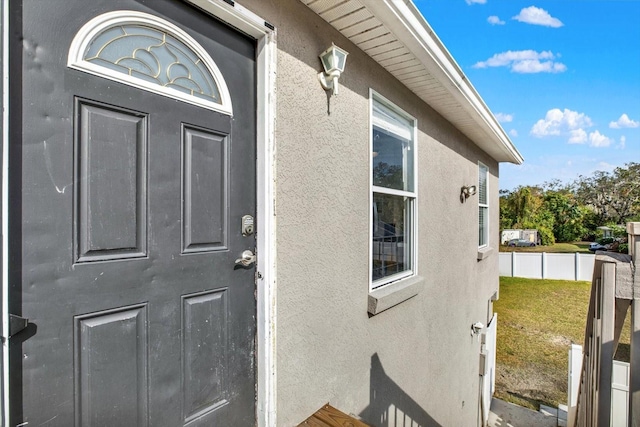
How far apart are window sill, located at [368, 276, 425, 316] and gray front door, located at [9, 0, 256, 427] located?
1.17 m

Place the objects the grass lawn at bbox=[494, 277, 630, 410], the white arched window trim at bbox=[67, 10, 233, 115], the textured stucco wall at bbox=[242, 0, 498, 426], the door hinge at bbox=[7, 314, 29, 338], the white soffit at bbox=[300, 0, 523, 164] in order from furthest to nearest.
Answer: the grass lawn at bbox=[494, 277, 630, 410]
the white soffit at bbox=[300, 0, 523, 164]
the textured stucco wall at bbox=[242, 0, 498, 426]
the white arched window trim at bbox=[67, 10, 233, 115]
the door hinge at bbox=[7, 314, 29, 338]

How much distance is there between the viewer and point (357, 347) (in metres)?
2.41

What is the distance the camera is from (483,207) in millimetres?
6418

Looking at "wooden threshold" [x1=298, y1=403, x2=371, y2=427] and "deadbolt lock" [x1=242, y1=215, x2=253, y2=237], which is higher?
"deadbolt lock" [x1=242, y1=215, x2=253, y2=237]

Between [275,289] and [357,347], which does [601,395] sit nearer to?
[357,347]

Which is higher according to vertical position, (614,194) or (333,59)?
(614,194)

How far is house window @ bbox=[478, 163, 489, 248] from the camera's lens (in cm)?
609

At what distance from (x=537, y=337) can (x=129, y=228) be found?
1264 cm

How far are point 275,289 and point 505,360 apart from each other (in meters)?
9.84

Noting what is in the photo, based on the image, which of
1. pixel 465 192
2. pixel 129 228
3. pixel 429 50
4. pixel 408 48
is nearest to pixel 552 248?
pixel 465 192

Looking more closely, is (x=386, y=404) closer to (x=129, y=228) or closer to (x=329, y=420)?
(x=329, y=420)

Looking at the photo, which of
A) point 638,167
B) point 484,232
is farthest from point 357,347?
point 638,167

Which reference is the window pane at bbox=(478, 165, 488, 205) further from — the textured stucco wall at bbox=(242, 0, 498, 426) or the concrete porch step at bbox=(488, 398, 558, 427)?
the concrete porch step at bbox=(488, 398, 558, 427)

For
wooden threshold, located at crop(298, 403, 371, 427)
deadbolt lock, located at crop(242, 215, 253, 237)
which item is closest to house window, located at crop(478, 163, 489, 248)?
wooden threshold, located at crop(298, 403, 371, 427)
